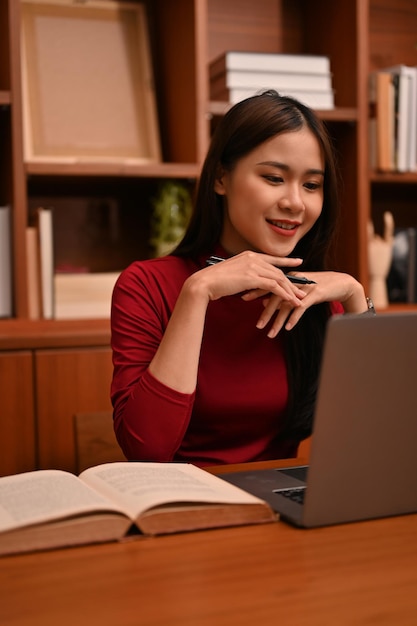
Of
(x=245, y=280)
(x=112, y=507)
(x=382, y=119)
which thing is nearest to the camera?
(x=112, y=507)

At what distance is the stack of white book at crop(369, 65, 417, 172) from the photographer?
2686 millimetres

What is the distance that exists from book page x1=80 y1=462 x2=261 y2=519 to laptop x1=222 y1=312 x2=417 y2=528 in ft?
0.26

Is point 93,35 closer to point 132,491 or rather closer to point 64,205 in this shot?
point 64,205

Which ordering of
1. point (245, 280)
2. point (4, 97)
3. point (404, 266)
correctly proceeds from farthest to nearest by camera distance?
point (404, 266), point (4, 97), point (245, 280)

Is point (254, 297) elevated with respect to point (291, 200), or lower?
lower

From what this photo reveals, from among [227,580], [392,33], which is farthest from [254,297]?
[392,33]

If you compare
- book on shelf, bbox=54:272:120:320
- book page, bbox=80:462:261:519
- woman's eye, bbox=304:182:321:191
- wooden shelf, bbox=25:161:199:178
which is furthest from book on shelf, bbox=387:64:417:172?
book page, bbox=80:462:261:519

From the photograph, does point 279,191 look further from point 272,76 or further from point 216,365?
point 272,76

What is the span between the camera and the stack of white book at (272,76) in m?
2.51

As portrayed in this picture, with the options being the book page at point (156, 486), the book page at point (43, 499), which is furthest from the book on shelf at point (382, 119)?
the book page at point (43, 499)

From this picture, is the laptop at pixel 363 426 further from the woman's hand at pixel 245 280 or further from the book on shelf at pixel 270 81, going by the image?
the book on shelf at pixel 270 81

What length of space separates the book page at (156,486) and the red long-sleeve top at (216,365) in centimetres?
30

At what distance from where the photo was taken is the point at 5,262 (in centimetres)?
237

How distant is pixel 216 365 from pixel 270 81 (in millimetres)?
1297
